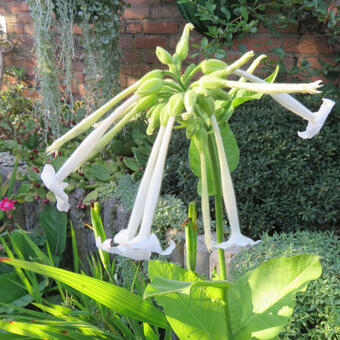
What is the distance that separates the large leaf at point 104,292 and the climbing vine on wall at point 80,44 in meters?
1.53

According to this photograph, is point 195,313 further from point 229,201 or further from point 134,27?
point 134,27

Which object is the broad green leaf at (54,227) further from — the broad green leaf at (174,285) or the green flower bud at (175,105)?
the green flower bud at (175,105)

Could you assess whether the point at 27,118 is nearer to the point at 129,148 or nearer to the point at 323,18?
the point at 129,148

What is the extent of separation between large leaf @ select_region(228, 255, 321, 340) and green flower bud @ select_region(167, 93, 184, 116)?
40cm

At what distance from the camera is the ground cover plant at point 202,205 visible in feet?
2.02

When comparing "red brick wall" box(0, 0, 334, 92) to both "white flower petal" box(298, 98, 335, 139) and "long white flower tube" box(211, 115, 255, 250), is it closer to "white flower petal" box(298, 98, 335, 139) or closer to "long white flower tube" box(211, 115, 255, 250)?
"white flower petal" box(298, 98, 335, 139)

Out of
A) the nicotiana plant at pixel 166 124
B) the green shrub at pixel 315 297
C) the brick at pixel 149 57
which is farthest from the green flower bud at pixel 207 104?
the brick at pixel 149 57

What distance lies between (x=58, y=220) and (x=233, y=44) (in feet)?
4.70

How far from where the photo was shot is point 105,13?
225 cm

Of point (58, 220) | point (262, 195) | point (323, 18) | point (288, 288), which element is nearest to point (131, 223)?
point (288, 288)

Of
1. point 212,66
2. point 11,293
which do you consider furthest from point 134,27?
point 212,66

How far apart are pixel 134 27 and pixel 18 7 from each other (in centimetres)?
130

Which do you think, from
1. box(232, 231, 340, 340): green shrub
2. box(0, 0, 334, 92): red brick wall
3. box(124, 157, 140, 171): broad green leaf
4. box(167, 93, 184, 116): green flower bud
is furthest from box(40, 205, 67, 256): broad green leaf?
box(167, 93, 184, 116): green flower bud

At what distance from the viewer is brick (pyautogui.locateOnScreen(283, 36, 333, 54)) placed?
6.95 ft
